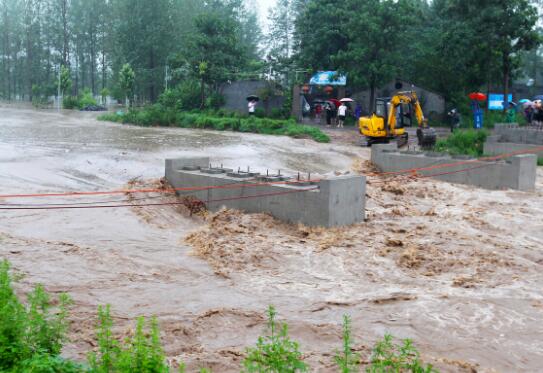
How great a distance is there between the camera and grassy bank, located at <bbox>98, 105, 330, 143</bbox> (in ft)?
110

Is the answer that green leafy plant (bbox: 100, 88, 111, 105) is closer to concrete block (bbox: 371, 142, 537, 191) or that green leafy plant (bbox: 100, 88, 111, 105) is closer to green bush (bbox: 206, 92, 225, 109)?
green bush (bbox: 206, 92, 225, 109)

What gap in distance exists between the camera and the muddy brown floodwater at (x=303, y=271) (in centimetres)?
820

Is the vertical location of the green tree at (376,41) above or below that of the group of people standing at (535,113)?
above

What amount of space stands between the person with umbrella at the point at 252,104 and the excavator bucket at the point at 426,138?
1518cm

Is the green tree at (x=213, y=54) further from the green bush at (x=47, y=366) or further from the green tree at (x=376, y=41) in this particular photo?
the green bush at (x=47, y=366)

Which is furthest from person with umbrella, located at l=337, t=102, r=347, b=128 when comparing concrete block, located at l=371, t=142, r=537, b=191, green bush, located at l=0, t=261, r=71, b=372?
green bush, located at l=0, t=261, r=71, b=372

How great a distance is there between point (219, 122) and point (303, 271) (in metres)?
27.1

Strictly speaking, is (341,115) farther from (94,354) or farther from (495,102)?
(94,354)

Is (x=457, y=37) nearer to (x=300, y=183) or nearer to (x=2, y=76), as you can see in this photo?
(x=300, y=183)

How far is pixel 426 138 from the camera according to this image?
26.9 meters

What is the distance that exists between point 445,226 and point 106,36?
75370 mm

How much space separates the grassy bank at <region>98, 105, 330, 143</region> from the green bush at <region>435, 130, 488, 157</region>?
6.01m

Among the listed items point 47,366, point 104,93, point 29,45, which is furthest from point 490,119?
point 29,45

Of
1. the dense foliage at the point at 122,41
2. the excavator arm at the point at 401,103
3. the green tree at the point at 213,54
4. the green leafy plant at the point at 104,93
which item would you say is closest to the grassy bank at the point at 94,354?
the excavator arm at the point at 401,103
